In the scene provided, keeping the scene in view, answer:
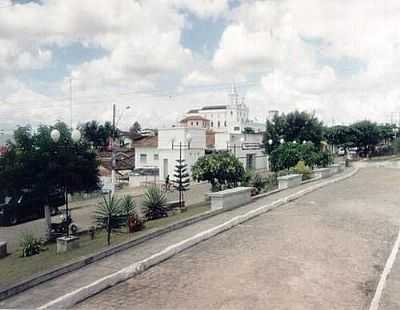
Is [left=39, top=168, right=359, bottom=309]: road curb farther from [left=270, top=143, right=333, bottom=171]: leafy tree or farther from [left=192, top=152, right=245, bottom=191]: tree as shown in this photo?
[left=270, top=143, right=333, bottom=171]: leafy tree

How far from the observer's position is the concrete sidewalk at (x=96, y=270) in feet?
17.3

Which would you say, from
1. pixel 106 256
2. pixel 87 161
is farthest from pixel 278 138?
pixel 106 256

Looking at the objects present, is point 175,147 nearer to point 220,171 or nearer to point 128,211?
point 220,171

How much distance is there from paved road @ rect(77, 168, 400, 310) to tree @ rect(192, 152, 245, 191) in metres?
7.34

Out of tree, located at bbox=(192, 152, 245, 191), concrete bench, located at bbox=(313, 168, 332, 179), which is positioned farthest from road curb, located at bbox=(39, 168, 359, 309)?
concrete bench, located at bbox=(313, 168, 332, 179)

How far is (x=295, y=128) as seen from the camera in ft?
131

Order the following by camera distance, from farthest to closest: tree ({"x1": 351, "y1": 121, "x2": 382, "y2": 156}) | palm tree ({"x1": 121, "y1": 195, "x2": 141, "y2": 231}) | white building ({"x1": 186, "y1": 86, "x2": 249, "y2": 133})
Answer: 1. white building ({"x1": 186, "y1": 86, "x2": 249, "y2": 133})
2. tree ({"x1": 351, "y1": 121, "x2": 382, "y2": 156})
3. palm tree ({"x1": 121, "y1": 195, "x2": 141, "y2": 231})

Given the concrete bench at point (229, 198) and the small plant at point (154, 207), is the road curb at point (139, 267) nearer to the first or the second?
the concrete bench at point (229, 198)

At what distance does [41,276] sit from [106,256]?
1.40 metres

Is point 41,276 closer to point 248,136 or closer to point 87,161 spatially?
point 87,161

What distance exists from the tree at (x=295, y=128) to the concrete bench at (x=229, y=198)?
27196 millimetres

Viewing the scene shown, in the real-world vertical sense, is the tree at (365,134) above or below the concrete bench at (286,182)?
above

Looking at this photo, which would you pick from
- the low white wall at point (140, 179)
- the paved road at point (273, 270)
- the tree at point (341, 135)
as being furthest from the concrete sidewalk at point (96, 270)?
the tree at point (341, 135)

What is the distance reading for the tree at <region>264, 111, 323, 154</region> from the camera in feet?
131
